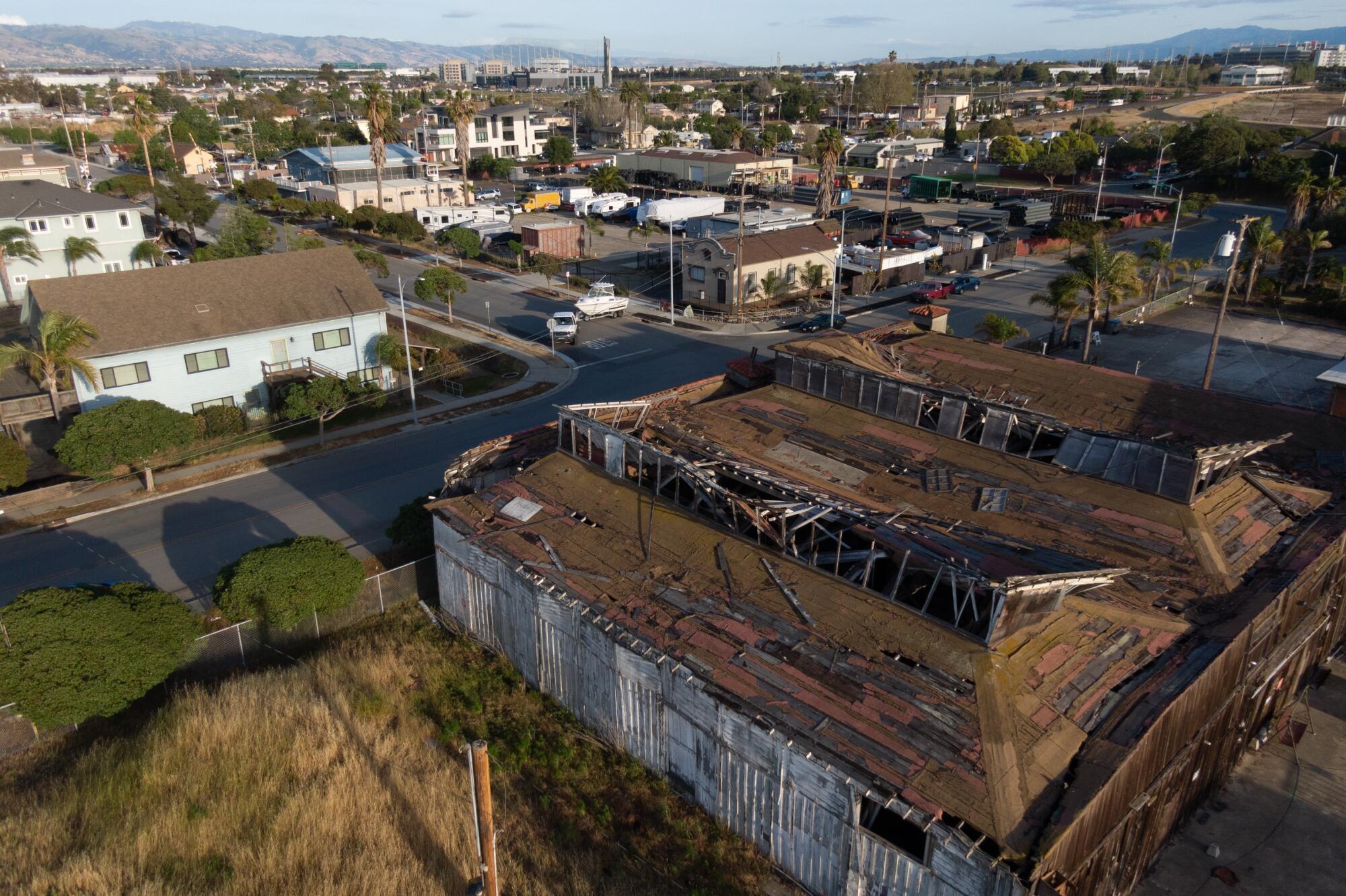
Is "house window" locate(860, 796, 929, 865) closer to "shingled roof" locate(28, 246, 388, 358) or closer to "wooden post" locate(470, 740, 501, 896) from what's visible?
"wooden post" locate(470, 740, 501, 896)

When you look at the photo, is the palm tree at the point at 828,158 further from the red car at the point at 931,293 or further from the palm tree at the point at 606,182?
the palm tree at the point at 606,182

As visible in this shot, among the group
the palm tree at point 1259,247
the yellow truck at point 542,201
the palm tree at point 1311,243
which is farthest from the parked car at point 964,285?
the yellow truck at point 542,201

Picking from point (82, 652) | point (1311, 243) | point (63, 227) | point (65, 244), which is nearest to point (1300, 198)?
point (1311, 243)

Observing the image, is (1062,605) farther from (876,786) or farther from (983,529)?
(876,786)

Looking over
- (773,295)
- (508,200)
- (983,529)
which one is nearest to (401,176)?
(508,200)

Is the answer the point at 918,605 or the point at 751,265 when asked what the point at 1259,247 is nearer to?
the point at 751,265

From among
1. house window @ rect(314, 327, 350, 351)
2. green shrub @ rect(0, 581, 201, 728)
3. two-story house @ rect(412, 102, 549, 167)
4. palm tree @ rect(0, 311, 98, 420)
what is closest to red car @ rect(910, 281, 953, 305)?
house window @ rect(314, 327, 350, 351)
